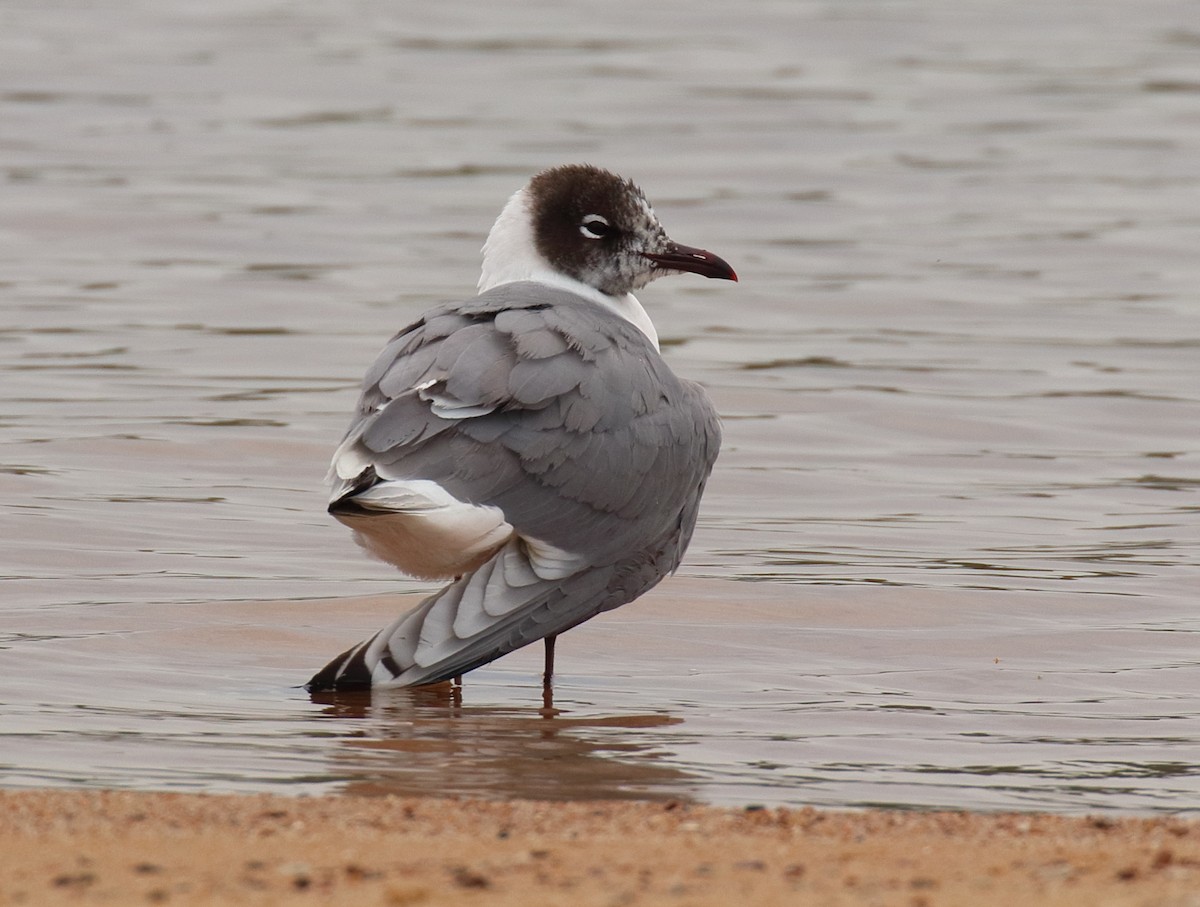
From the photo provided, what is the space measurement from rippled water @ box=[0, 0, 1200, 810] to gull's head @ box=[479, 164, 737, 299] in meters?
1.30

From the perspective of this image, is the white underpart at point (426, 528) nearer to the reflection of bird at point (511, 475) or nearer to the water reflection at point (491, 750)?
the reflection of bird at point (511, 475)

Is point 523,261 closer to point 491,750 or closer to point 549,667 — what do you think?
point 549,667

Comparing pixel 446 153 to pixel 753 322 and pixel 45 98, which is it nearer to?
pixel 45 98

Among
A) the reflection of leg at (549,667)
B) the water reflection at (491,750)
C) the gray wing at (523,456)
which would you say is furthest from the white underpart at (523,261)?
the water reflection at (491,750)

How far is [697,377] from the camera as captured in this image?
41.0 ft

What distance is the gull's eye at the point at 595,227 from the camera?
310 inches

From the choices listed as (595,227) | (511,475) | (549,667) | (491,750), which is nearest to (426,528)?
(511,475)

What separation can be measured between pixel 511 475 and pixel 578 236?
1677mm

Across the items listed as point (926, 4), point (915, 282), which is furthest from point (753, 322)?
point (926, 4)

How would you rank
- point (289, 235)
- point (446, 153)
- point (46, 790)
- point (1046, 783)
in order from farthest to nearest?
point (446, 153) < point (289, 235) < point (1046, 783) < point (46, 790)

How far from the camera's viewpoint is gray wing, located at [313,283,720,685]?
20.7ft

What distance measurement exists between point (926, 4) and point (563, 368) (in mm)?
22732

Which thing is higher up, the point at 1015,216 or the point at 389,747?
the point at 1015,216

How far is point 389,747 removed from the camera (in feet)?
20.0
